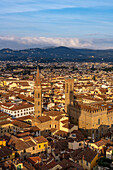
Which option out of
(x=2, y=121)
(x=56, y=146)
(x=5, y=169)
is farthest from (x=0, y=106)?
(x=5, y=169)

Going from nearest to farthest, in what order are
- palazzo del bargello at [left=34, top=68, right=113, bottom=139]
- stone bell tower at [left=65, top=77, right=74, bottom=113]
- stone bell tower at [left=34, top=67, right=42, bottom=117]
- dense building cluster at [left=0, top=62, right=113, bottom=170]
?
dense building cluster at [left=0, top=62, right=113, bottom=170] < palazzo del bargello at [left=34, top=68, right=113, bottom=139] < stone bell tower at [left=34, top=67, right=42, bottom=117] < stone bell tower at [left=65, top=77, right=74, bottom=113]

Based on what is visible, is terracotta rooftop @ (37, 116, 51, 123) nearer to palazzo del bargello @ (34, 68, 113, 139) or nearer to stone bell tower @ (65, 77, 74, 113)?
palazzo del bargello @ (34, 68, 113, 139)

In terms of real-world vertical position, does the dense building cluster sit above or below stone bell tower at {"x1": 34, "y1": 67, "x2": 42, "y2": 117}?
below

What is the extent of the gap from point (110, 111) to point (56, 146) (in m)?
15.6

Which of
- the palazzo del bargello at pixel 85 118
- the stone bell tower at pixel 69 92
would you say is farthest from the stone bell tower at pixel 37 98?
the stone bell tower at pixel 69 92

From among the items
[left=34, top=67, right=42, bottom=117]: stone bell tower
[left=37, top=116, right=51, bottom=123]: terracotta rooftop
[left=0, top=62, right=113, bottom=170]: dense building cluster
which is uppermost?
[left=34, top=67, right=42, bottom=117]: stone bell tower

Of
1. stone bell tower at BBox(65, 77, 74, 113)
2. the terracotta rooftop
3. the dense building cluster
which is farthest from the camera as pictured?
stone bell tower at BBox(65, 77, 74, 113)

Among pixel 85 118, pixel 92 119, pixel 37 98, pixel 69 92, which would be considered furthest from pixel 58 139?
pixel 69 92

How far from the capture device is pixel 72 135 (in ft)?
108

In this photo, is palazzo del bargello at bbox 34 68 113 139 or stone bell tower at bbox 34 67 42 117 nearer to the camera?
palazzo del bargello at bbox 34 68 113 139

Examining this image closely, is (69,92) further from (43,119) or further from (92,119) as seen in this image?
(43,119)

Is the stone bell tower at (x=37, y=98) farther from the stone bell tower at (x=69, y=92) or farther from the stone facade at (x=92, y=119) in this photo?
the stone facade at (x=92, y=119)

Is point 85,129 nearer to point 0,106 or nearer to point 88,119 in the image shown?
point 88,119

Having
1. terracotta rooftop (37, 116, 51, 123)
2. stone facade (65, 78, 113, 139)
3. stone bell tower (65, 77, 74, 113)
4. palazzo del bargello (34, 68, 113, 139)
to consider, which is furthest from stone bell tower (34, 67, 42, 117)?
stone facade (65, 78, 113, 139)
